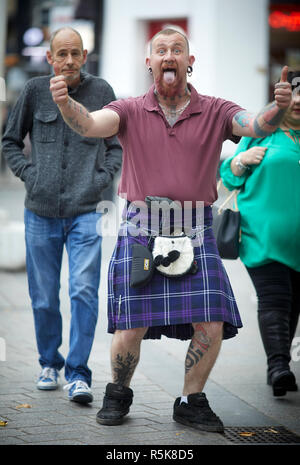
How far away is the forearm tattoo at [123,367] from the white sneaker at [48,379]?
28.1 inches

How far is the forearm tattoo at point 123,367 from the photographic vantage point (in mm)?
4125

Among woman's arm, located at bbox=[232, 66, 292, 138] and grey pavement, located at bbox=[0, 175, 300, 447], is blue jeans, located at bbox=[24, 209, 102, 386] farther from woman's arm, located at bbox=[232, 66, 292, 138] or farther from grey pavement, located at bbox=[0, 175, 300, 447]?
woman's arm, located at bbox=[232, 66, 292, 138]

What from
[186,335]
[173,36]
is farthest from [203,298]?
[173,36]

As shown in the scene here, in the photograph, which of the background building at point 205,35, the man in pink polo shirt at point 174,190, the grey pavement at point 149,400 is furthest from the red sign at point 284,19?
the man in pink polo shirt at point 174,190

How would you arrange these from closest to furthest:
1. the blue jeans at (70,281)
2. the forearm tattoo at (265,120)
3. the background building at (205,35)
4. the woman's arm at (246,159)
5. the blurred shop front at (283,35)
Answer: the forearm tattoo at (265,120), the blue jeans at (70,281), the woman's arm at (246,159), the background building at (205,35), the blurred shop front at (283,35)

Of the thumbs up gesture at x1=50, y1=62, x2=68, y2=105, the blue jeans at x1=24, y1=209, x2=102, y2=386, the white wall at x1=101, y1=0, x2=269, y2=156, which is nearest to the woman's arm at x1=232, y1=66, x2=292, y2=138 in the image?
the thumbs up gesture at x1=50, y1=62, x2=68, y2=105

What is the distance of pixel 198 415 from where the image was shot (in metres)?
4.01

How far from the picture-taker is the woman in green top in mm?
4840

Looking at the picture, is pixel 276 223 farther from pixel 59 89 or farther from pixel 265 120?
pixel 59 89

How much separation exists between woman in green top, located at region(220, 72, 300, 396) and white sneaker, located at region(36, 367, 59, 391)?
133 cm

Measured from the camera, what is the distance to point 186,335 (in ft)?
13.8

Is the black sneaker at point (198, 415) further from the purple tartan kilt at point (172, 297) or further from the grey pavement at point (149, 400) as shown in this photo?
the purple tartan kilt at point (172, 297)

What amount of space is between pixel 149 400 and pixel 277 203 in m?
1.46

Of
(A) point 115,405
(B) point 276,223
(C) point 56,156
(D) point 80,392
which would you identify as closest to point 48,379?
(D) point 80,392
